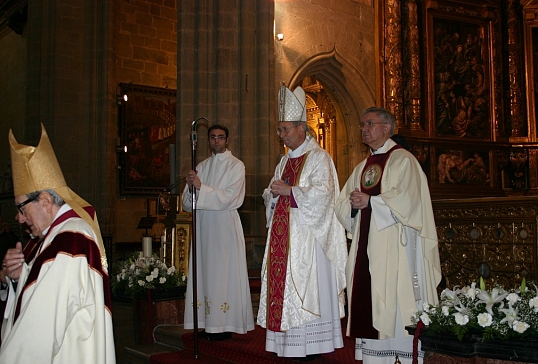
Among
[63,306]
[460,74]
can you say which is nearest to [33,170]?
[63,306]

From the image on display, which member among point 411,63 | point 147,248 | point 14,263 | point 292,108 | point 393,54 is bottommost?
point 147,248

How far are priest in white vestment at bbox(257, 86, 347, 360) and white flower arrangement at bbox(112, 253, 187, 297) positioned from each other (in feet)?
6.57

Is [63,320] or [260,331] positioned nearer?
[63,320]

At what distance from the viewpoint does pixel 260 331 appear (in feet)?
20.3

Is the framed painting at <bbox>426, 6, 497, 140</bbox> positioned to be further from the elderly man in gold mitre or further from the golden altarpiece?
the elderly man in gold mitre

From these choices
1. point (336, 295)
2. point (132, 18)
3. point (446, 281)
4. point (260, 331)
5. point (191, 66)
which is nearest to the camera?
point (336, 295)

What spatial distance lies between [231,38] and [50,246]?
23.2ft

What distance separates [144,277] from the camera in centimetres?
673

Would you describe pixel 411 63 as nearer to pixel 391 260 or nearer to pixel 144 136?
pixel 144 136

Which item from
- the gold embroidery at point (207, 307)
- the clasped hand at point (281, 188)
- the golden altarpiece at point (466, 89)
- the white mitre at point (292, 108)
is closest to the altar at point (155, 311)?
the gold embroidery at point (207, 307)

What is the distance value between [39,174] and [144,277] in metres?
4.12

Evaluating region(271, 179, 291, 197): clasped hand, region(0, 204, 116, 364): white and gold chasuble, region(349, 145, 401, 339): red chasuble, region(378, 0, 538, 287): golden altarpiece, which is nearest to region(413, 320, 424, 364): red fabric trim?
region(349, 145, 401, 339): red chasuble

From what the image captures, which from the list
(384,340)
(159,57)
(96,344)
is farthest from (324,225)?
(159,57)

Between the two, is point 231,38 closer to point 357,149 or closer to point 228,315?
point 357,149
